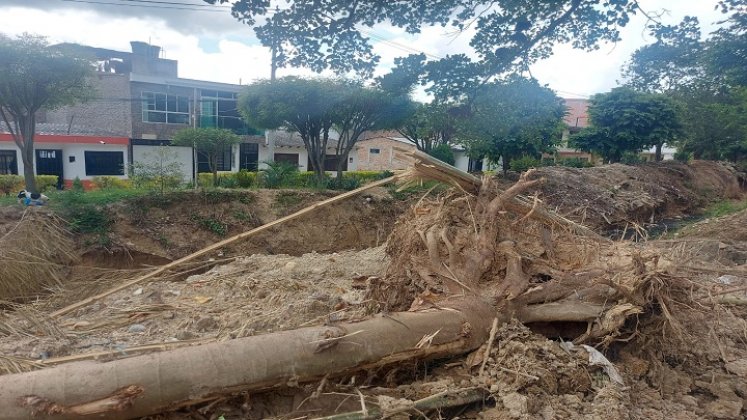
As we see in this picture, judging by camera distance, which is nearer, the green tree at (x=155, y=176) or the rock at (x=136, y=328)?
the rock at (x=136, y=328)

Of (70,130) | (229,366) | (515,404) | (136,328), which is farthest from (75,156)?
(515,404)

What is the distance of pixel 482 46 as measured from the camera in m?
5.73

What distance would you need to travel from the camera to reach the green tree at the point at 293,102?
1330 centimetres

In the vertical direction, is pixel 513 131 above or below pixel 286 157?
above

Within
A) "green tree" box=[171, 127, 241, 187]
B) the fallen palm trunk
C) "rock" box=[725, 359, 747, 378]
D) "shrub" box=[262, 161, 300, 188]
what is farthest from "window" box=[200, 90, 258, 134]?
"rock" box=[725, 359, 747, 378]

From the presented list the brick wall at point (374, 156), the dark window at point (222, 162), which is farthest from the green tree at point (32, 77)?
the brick wall at point (374, 156)

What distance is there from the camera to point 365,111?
14281mm

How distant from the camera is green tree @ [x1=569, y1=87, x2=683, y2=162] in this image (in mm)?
18719

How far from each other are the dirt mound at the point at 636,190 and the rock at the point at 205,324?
9.63 meters

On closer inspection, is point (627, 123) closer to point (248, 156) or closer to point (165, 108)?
point (248, 156)

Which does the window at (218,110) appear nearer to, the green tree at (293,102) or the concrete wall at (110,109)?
the concrete wall at (110,109)

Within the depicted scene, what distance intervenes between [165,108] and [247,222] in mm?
12136

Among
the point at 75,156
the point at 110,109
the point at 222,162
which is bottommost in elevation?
the point at 222,162

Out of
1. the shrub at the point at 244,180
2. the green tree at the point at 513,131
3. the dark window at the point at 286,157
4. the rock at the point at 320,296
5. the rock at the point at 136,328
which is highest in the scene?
the green tree at the point at 513,131
